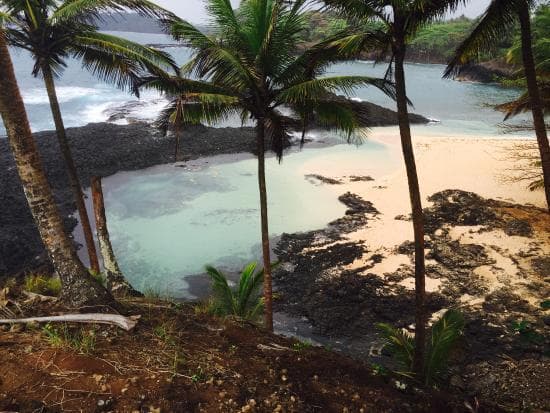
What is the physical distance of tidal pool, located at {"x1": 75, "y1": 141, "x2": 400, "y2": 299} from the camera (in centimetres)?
1670

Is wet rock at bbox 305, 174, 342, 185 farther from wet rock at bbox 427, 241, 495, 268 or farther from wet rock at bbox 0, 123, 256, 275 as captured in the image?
wet rock at bbox 427, 241, 495, 268

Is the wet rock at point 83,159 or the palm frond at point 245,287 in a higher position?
the wet rock at point 83,159

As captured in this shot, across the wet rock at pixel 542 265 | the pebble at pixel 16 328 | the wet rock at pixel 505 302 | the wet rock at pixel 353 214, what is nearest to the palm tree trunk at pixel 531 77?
the wet rock at pixel 505 302

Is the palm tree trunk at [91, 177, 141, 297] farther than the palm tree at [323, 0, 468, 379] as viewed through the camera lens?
Yes

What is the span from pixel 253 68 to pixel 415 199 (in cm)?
394

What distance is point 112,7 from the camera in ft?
27.0

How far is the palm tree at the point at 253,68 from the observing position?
26.0 feet

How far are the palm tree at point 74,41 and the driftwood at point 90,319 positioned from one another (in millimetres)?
5337

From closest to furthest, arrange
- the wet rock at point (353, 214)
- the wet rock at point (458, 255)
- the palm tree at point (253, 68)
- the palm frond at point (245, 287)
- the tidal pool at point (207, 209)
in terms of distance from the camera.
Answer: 1. the palm tree at point (253, 68)
2. the palm frond at point (245, 287)
3. the wet rock at point (458, 255)
4. the tidal pool at point (207, 209)
5. the wet rock at point (353, 214)

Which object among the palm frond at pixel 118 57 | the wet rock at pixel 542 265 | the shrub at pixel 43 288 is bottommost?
the wet rock at pixel 542 265

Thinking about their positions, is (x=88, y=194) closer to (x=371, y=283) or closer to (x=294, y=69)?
(x=371, y=283)

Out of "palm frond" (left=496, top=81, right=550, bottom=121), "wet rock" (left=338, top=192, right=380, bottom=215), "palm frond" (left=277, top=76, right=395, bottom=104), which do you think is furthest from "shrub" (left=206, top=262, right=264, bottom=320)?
"wet rock" (left=338, top=192, right=380, bottom=215)

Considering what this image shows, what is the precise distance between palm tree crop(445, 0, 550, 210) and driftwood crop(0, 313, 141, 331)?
321 inches

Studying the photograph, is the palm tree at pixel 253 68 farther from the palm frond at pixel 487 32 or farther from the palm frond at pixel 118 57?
the palm frond at pixel 487 32
